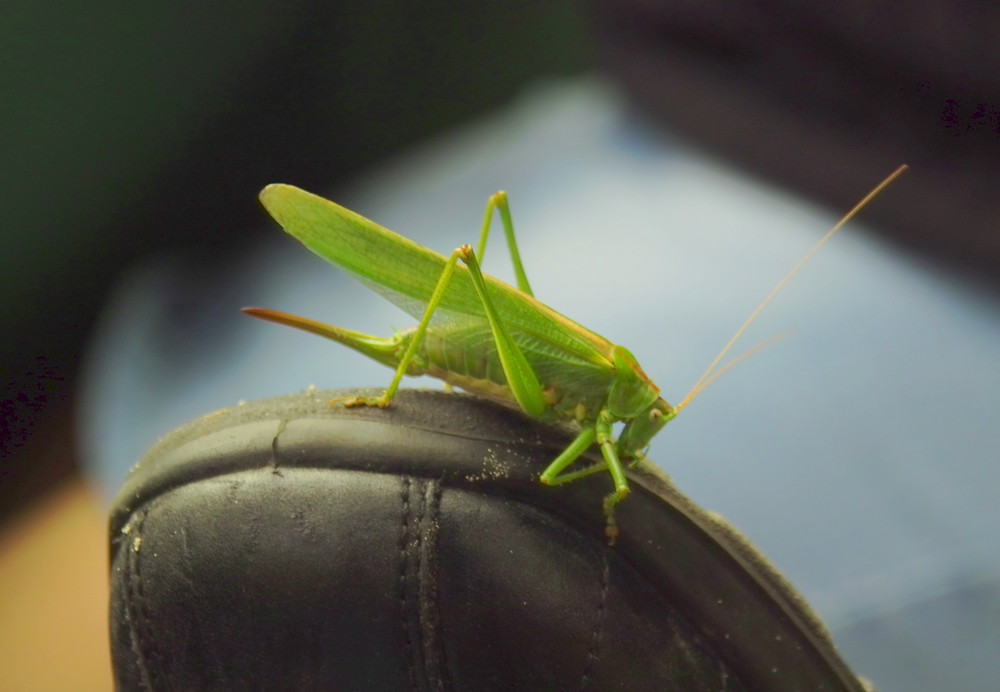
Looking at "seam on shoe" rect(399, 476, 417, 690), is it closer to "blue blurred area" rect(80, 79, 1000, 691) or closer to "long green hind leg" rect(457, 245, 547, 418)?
"long green hind leg" rect(457, 245, 547, 418)

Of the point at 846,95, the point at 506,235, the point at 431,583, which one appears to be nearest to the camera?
the point at 431,583

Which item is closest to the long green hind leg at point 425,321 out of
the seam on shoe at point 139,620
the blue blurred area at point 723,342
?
the seam on shoe at point 139,620

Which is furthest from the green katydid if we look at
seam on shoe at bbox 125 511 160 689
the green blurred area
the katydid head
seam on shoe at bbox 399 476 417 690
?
the green blurred area

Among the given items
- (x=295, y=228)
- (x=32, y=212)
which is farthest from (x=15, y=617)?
(x=295, y=228)

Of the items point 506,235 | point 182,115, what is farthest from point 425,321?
point 182,115

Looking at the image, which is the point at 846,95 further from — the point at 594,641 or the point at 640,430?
the point at 594,641

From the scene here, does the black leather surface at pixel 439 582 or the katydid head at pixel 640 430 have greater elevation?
the katydid head at pixel 640 430

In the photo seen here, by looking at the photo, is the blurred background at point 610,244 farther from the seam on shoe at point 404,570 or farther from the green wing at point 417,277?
the seam on shoe at point 404,570
